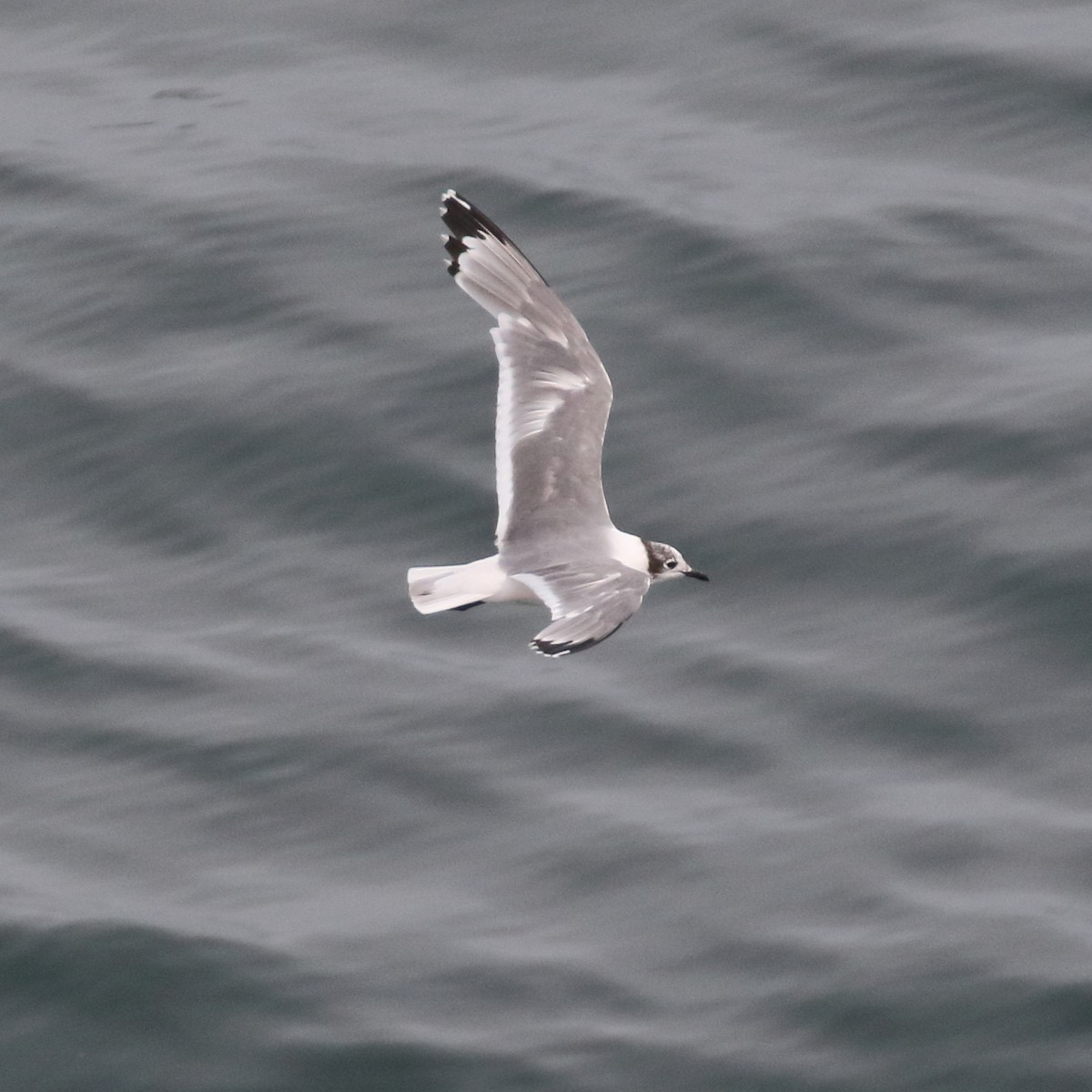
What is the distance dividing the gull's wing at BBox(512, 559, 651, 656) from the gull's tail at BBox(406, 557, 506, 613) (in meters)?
0.15

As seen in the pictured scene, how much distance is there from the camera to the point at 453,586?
12.1m

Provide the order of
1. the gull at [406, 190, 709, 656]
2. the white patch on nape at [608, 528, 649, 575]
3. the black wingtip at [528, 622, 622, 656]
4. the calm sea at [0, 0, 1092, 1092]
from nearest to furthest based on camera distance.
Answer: the black wingtip at [528, 622, 622, 656] → the gull at [406, 190, 709, 656] → the white patch on nape at [608, 528, 649, 575] → the calm sea at [0, 0, 1092, 1092]

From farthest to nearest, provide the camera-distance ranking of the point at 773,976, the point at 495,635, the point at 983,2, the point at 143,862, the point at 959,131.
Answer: the point at 983,2, the point at 959,131, the point at 495,635, the point at 143,862, the point at 773,976

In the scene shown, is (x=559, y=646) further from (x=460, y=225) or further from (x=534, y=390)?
(x=460, y=225)

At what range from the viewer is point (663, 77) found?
23.3 metres

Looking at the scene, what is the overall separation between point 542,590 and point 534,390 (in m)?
2.26

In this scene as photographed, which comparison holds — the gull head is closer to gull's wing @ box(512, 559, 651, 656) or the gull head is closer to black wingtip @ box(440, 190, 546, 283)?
gull's wing @ box(512, 559, 651, 656)

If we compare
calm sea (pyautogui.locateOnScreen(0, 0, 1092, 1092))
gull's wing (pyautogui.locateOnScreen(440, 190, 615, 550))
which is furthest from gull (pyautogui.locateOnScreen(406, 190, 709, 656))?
calm sea (pyautogui.locateOnScreen(0, 0, 1092, 1092))

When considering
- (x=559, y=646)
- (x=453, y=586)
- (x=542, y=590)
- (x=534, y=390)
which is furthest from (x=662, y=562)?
(x=559, y=646)

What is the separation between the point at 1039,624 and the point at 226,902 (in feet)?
18.2

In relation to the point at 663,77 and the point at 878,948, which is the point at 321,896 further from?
the point at 663,77

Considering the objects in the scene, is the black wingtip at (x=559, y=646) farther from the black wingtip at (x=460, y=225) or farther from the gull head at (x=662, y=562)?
the black wingtip at (x=460, y=225)

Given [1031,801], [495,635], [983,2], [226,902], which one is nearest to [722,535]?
[495,635]

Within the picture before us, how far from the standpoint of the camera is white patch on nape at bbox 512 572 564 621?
11.3m
